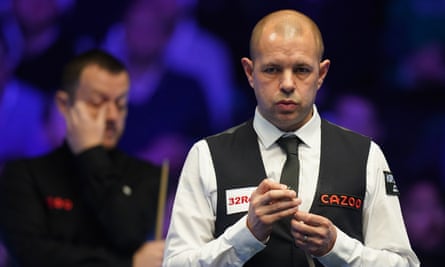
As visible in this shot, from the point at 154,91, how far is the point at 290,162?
231 centimetres

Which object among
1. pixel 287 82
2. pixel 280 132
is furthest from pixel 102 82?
pixel 287 82

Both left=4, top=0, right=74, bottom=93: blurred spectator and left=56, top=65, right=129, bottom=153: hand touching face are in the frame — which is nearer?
left=56, top=65, right=129, bottom=153: hand touching face

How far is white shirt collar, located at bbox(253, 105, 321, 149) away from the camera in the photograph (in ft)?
9.80

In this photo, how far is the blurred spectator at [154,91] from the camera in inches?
202

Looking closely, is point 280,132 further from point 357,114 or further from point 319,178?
point 357,114

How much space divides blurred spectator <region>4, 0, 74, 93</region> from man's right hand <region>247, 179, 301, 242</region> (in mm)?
2645

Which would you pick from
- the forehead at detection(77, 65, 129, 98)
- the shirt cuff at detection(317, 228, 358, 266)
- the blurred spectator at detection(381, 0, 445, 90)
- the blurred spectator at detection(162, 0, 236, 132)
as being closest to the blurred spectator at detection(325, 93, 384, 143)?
the blurred spectator at detection(381, 0, 445, 90)

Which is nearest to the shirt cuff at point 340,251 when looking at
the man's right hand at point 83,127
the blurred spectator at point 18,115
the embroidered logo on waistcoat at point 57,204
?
the embroidered logo on waistcoat at point 57,204

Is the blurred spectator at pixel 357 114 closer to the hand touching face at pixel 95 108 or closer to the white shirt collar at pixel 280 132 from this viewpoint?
the hand touching face at pixel 95 108

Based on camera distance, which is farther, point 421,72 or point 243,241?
point 421,72

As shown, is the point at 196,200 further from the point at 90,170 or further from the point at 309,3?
the point at 309,3

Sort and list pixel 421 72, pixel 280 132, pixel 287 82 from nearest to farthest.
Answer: pixel 287 82 → pixel 280 132 → pixel 421 72

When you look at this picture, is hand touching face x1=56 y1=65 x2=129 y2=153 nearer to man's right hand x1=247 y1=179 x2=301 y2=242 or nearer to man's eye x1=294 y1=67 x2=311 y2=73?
man's eye x1=294 y1=67 x2=311 y2=73

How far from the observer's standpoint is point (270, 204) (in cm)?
267
